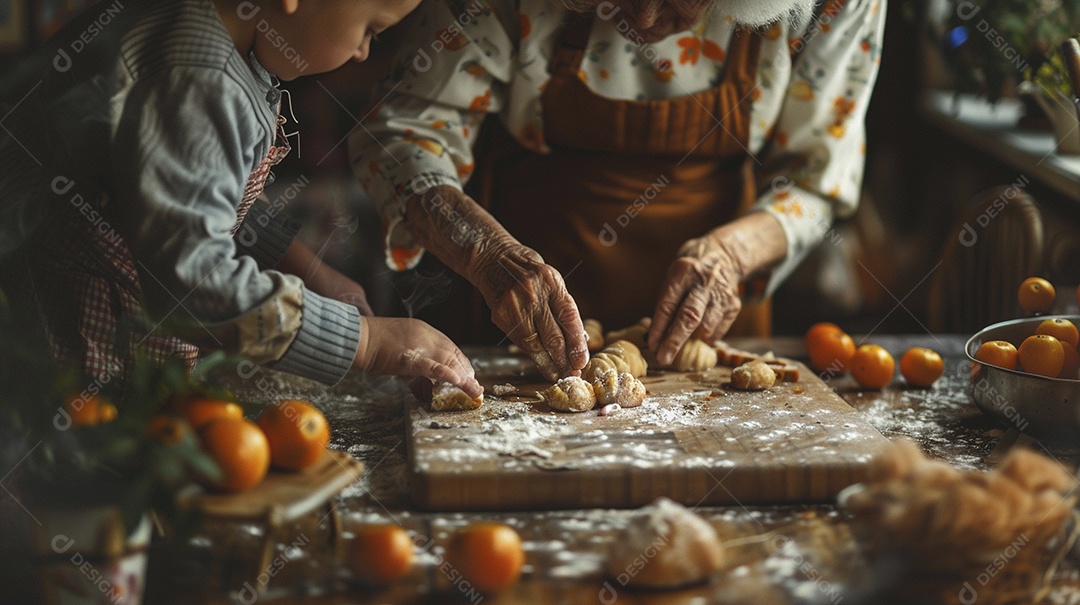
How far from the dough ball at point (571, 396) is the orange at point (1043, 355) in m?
0.65

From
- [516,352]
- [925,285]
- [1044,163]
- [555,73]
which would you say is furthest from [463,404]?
[925,285]

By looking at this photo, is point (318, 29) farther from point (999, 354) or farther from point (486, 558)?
point (999, 354)

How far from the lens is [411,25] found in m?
2.06

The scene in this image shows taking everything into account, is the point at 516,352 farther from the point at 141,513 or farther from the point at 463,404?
the point at 141,513

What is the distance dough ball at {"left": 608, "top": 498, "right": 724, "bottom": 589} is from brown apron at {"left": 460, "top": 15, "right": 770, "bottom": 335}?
1.06 meters

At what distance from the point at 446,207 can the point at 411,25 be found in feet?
1.51

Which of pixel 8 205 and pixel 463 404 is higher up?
pixel 8 205

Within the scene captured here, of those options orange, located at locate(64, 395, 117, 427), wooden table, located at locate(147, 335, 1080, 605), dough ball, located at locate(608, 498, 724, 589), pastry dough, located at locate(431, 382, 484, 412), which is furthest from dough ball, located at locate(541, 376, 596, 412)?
orange, located at locate(64, 395, 117, 427)

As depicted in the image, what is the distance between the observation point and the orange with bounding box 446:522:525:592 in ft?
3.44

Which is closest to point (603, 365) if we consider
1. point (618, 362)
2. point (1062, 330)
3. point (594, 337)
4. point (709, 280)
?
point (618, 362)

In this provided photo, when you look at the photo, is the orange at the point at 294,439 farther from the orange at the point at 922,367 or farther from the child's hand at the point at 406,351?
the orange at the point at 922,367

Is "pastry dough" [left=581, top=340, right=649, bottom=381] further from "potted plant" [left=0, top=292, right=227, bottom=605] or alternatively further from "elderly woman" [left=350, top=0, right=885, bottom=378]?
"potted plant" [left=0, top=292, right=227, bottom=605]

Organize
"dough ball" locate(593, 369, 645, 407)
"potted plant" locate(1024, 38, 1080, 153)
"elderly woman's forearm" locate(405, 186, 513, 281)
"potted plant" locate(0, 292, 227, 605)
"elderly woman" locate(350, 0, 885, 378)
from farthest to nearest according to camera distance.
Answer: "potted plant" locate(1024, 38, 1080, 153)
"elderly woman" locate(350, 0, 885, 378)
"elderly woman's forearm" locate(405, 186, 513, 281)
"dough ball" locate(593, 369, 645, 407)
"potted plant" locate(0, 292, 227, 605)

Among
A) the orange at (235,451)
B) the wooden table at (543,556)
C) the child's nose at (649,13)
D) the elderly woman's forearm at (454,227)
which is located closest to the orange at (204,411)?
the orange at (235,451)
